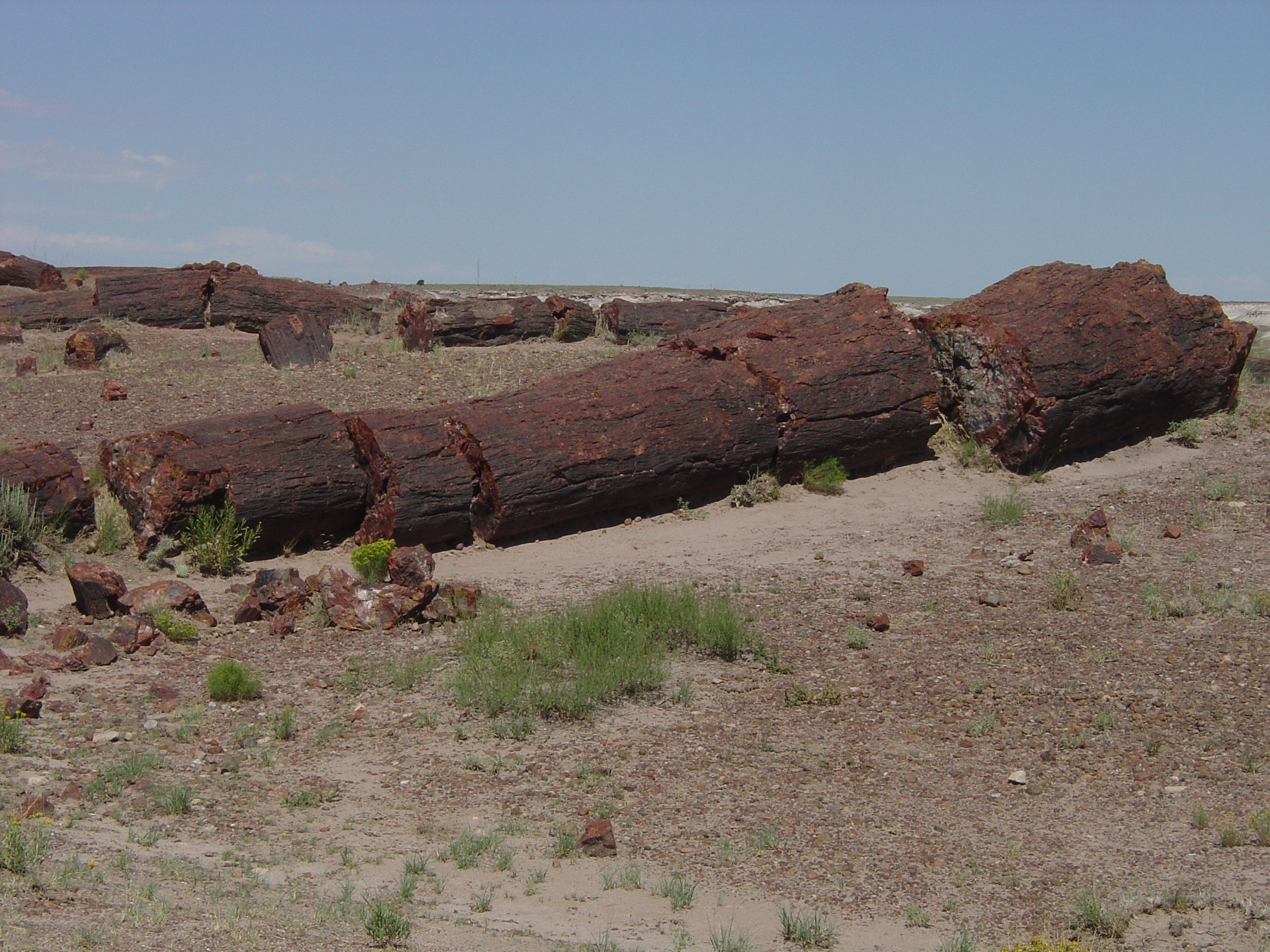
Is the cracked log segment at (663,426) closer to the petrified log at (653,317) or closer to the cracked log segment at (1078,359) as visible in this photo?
the cracked log segment at (1078,359)

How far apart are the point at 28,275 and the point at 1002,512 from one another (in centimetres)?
2016

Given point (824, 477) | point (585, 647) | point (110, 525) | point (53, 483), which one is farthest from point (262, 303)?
point (585, 647)

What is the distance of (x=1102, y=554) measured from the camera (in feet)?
28.5

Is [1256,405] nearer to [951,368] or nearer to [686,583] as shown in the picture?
[951,368]

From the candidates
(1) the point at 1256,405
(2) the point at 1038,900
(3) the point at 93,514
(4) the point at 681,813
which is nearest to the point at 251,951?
(4) the point at 681,813

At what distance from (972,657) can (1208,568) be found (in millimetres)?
2527

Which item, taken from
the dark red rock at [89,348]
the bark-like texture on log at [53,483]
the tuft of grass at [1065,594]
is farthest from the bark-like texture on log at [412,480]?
the dark red rock at [89,348]

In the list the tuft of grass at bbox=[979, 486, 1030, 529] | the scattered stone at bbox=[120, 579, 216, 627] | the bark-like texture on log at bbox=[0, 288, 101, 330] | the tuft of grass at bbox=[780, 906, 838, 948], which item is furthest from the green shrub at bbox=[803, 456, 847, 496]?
the bark-like texture on log at bbox=[0, 288, 101, 330]

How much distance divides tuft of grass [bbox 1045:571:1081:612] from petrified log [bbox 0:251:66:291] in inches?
798

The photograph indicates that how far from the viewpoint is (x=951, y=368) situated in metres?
11.7

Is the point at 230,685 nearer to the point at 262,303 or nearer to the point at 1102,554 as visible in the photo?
the point at 1102,554

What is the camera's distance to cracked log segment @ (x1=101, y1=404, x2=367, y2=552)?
9.15 m

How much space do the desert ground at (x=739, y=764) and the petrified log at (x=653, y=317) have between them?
796cm

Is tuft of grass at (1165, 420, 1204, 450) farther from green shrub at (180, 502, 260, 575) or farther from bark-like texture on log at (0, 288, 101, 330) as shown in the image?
bark-like texture on log at (0, 288, 101, 330)
